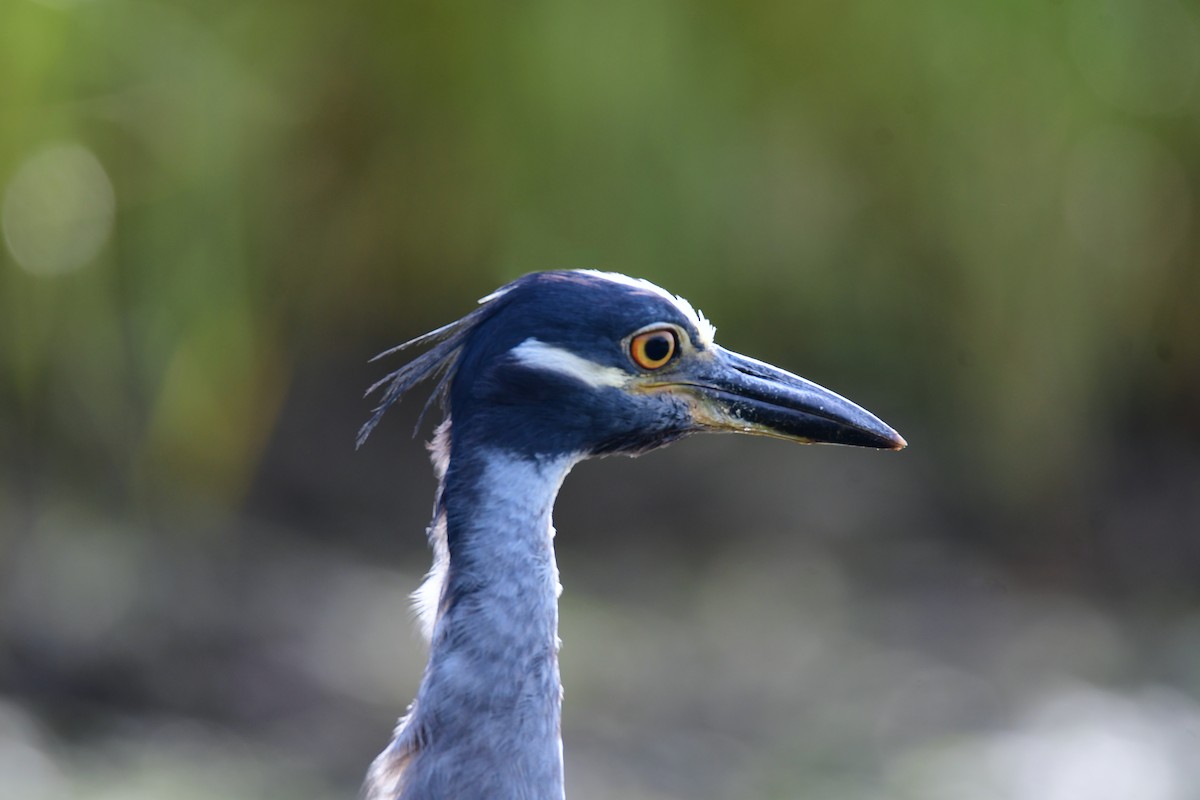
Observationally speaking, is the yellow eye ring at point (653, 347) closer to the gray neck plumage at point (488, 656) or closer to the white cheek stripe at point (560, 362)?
the white cheek stripe at point (560, 362)

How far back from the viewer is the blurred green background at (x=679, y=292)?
4.35 m

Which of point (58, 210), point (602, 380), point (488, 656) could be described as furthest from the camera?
point (58, 210)

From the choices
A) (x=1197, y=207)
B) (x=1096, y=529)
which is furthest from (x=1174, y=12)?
(x=1096, y=529)

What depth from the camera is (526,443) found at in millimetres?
2119

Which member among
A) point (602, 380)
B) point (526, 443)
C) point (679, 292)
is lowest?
point (526, 443)

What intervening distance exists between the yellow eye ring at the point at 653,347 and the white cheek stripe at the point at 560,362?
5 cm

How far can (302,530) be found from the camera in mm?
5281

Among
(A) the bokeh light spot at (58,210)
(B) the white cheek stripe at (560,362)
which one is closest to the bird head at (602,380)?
(B) the white cheek stripe at (560,362)

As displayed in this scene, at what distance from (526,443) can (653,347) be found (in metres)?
0.25

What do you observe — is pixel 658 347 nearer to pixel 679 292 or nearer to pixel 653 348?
pixel 653 348

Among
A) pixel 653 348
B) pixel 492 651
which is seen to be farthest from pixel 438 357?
pixel 492 651

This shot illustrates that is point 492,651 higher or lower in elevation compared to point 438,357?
lower

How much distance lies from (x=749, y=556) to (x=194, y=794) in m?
2.27

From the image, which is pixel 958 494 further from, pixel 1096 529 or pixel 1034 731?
pixel 1034 731
